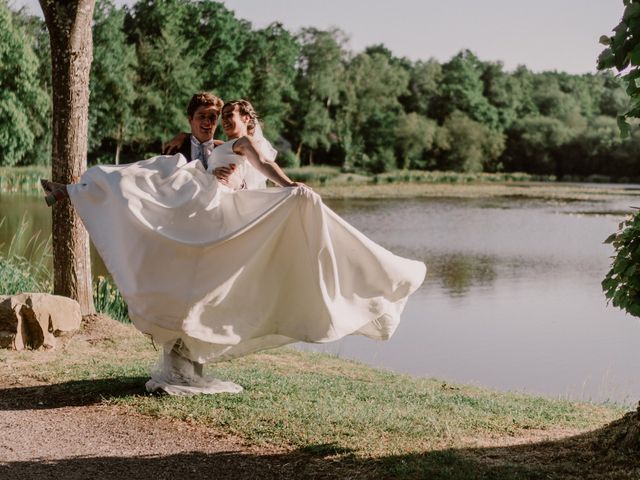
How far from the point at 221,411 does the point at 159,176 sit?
1850 mm

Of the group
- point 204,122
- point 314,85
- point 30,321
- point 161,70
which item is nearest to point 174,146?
point 204,122

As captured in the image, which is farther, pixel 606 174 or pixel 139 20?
pixel 606 174

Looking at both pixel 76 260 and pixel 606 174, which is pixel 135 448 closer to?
pixel 76 260

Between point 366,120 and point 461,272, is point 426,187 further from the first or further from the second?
point 461,272

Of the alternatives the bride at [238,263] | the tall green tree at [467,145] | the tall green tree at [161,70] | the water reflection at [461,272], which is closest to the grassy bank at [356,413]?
the bride at [238,263]

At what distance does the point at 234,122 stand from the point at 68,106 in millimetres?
3409

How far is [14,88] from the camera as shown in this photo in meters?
35.2

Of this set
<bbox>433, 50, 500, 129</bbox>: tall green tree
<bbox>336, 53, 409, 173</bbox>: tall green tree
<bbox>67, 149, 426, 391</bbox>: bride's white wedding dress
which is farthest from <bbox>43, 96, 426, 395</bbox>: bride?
<bbox>433, 50, 500, 129</bbox>: tall green tree

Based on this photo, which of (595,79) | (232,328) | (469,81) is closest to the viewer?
(232,328)

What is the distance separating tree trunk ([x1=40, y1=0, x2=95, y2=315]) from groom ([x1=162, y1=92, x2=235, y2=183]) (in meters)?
2.48

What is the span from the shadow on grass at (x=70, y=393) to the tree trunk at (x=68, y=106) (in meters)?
2.32

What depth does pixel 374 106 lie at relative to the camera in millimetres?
76562

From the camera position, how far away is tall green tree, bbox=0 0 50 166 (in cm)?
3341

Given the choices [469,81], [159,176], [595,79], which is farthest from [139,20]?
[595,79]
